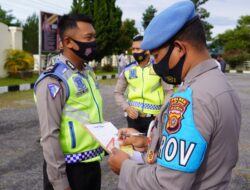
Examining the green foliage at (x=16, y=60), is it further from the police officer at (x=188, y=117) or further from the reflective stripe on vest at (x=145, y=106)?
the police officer at (x=188, y=117)

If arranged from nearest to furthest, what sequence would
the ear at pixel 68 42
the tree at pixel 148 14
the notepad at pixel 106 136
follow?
the notepad at pixel 106 136 < the ear at pixel 68 42 < the tree at pixel 148 14

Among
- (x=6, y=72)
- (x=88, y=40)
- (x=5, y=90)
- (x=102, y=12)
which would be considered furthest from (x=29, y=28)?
(x=88, y=40)

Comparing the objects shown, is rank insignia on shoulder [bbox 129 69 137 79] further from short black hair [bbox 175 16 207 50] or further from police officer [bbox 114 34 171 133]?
short black hair [bbox 175 16 207 50]

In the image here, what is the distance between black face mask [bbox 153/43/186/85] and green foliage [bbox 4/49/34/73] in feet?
53.2

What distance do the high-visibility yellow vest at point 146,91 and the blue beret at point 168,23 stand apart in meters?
2.57

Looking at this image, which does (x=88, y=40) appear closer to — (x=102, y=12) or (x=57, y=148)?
(x=57, y=148)

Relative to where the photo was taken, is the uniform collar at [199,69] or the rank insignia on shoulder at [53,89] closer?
the uniform collar at [199,69]

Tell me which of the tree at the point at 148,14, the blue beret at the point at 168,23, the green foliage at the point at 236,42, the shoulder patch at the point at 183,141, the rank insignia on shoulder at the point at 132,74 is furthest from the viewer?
the tree at the point at 148,14

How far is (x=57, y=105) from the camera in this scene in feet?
7.66

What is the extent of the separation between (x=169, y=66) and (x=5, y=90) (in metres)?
12.1

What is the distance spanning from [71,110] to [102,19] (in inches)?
1065

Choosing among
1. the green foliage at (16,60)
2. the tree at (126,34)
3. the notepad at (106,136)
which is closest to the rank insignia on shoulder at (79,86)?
the notepad at (106,136)

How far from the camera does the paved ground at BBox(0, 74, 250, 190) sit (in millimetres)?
4578

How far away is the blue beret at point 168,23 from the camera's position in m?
1.56
